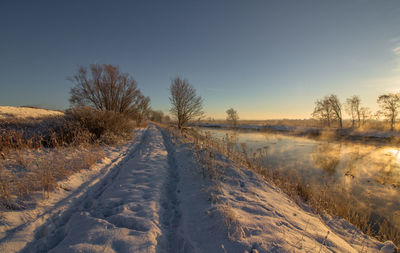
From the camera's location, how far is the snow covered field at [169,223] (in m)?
1.97

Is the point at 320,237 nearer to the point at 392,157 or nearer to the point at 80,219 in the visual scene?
the point at 80,219

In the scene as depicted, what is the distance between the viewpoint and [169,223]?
2645mm

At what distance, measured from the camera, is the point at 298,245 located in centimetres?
197

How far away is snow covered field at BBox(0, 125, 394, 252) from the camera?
1.97 metres

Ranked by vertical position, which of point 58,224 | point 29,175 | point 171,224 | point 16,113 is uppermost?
point 16,113

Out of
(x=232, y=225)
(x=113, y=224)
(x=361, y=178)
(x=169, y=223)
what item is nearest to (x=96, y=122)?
(x=113, y=224)

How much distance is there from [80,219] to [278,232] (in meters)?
3.35

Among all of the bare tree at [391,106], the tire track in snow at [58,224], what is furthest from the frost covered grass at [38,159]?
the bare tree at [391,106]

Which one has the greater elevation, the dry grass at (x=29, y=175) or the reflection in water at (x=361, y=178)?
the dry grass at (x=29, y=175)

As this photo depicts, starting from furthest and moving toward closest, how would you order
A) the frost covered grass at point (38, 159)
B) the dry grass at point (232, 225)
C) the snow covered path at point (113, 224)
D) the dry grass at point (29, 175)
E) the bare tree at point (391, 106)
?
the bare tree at point (391, 106)
the frost covered grass at point (38, 159)
the dry grass at point (29, 175)
the dry grass at point (232, 225)
the snow covered path at point (113, 224)

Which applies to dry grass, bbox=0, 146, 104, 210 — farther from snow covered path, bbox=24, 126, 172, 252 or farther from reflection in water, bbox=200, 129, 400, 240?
reflection in water, bbox=200, 129, 400, 240

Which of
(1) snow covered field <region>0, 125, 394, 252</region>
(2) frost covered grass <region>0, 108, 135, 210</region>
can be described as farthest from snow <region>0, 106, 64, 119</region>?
(1) snow covered field <region>0, 125, 394, 252</region>

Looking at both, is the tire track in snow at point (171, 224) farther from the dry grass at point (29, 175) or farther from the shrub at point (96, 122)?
the shrub at point (96, 122)

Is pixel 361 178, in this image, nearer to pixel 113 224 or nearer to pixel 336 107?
pixel 113 224
